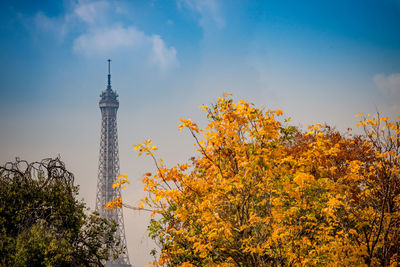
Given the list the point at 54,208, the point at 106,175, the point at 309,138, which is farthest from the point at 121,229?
the point at 54,208

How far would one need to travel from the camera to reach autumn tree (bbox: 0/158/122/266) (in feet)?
43.0

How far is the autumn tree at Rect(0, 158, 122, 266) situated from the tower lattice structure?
69397 mm

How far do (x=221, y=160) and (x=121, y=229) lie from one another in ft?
272

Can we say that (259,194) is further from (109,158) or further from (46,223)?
(109,158)

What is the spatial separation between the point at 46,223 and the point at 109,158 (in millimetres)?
84326

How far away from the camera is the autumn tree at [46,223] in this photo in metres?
13.1

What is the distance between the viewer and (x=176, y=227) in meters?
10.8

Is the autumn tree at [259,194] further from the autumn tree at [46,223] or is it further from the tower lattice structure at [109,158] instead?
the tower lattice structure at [109,158]

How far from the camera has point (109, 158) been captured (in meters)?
96.9

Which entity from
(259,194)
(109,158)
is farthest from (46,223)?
(109,158)

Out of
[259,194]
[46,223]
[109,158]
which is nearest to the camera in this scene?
[259,194]

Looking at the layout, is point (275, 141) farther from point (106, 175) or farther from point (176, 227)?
point (106, 175)

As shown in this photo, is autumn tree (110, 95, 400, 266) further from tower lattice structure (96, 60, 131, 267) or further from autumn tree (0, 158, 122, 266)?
tower lattice structure (96, 60, 131, 267)

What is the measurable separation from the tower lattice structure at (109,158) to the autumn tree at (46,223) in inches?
2732
